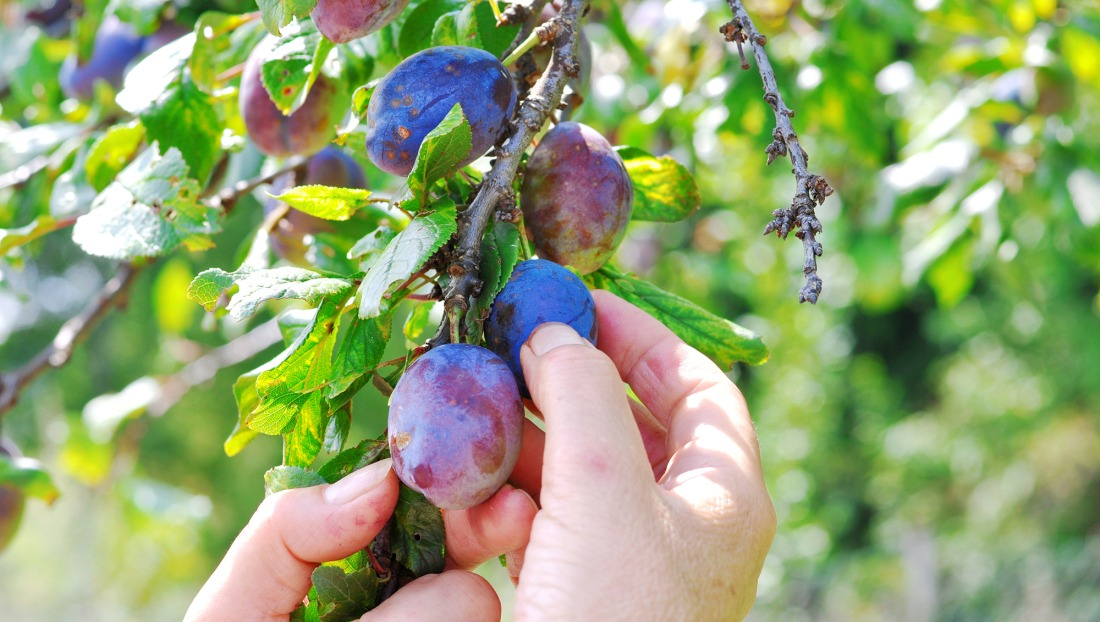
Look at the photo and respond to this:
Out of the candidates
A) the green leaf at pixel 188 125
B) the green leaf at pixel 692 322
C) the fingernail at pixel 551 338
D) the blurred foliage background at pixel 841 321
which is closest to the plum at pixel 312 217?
the blurred foliage background at pixel 841 321

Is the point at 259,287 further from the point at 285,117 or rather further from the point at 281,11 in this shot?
the point at 285,117

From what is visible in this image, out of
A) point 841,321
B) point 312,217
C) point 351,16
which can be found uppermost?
point 351,16

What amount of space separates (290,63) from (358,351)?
30cm

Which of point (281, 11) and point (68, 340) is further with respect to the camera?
point (68, 340)

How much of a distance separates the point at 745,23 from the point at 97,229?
0.54 m

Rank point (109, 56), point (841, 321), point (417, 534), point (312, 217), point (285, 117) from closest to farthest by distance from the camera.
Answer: point (417, 534) → point (285, 117) → point (312, 217) → point (109, 56) → point (841, 321)

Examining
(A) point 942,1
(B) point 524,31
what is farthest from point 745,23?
(A) point 942,1

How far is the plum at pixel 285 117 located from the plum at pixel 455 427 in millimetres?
412

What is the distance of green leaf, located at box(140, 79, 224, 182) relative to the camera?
2.65ft

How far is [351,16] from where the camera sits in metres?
0.58

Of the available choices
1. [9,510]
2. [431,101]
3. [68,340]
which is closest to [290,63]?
[431,101]

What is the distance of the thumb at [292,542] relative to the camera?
530mm

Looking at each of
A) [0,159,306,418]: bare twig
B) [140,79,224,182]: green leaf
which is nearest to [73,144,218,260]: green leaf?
[140,79,224,182]: green leaf

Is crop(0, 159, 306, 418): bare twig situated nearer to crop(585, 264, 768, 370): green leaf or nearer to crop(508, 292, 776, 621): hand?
crop(585, 264, 768, 370): green leaf
